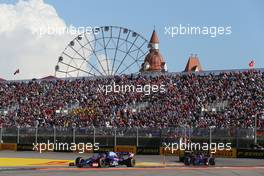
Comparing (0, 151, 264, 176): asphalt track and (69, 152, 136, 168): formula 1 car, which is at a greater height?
(69, 152, 136, 168): formula 1 car

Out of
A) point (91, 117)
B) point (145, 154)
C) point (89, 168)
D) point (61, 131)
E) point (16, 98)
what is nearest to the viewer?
point (89, 168)

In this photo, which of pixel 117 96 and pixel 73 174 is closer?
pixel 73 174

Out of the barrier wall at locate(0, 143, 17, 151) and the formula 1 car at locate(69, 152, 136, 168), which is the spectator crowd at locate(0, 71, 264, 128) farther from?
the formula 1 car at locate(69, 152, 136, 168)

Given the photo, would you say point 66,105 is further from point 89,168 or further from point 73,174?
point 73,174

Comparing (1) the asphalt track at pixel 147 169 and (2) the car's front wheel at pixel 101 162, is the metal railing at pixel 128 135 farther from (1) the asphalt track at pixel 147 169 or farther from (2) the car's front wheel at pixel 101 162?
(2) the car's front wheel at pixel 101 162

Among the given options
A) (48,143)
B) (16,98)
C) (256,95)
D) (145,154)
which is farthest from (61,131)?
(16,98)

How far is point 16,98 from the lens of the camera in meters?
68.1

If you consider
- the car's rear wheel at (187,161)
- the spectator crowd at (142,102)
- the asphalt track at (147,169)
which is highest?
the spectator crowd at (142,102)

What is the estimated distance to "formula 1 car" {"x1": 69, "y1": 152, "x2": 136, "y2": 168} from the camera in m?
31.0

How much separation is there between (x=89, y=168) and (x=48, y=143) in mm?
19000

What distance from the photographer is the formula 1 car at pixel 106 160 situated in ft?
102

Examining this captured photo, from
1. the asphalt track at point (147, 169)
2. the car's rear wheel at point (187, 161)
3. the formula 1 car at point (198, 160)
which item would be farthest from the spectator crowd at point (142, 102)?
the car's rear wheel at point (187, 161)

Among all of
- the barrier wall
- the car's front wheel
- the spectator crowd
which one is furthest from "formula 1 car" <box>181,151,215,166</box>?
the barrier wall

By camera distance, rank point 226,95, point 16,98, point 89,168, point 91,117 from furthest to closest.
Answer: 1. point 16,98
2. point 91,117
3. point 226,95
4. point 89,168
